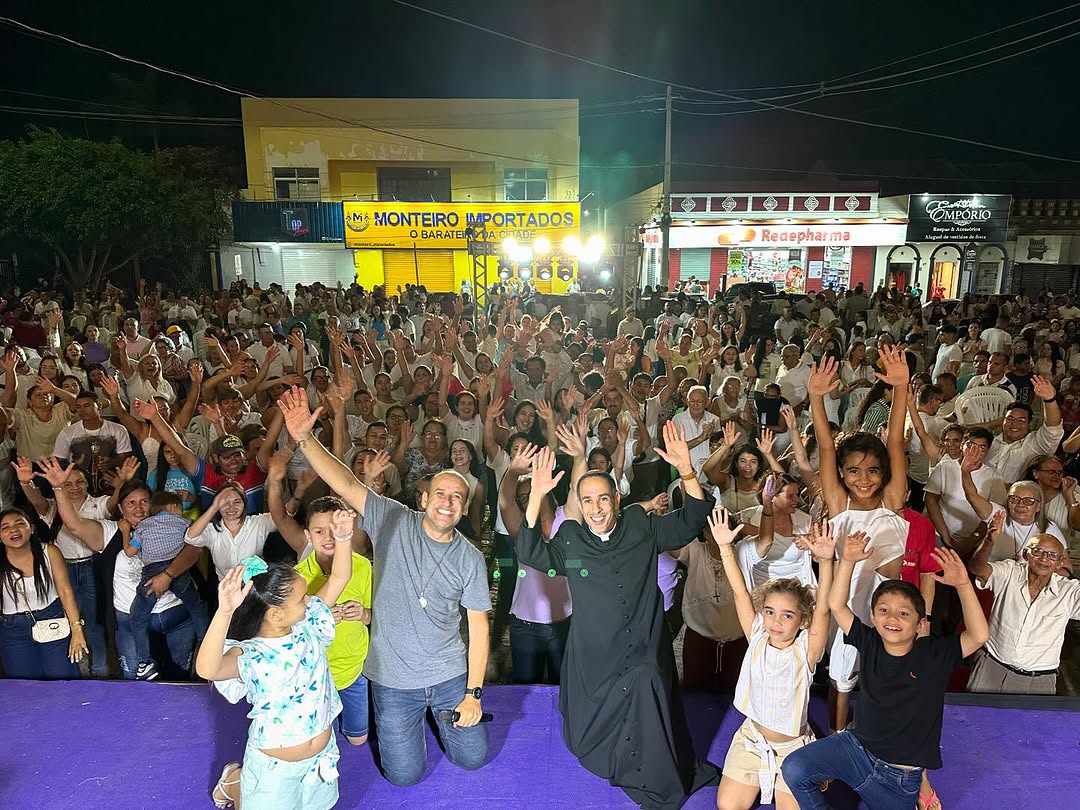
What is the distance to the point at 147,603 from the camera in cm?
417

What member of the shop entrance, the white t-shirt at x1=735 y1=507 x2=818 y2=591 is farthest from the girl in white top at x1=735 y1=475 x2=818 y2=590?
the shop entrance

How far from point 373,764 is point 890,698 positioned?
2.33m

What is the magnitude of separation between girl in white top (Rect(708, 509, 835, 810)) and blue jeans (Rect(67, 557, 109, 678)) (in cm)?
367

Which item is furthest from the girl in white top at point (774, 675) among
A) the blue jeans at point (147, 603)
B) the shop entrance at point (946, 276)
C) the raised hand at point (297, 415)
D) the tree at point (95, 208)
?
the shop entrance at point (946, 276)

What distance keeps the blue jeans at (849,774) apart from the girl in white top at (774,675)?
3.3 inches

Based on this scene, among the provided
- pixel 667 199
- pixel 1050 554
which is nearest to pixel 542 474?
pixel 1050 554

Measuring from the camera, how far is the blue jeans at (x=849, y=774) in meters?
2.90

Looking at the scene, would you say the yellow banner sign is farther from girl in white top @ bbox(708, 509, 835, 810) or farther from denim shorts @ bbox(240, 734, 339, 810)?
denim shorts @ bbox(240, 734, 339, 810)

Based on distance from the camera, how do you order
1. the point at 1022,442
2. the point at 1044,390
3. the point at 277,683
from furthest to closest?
the point at 1044,390 → the point at 1022,442 → the point at 277,683

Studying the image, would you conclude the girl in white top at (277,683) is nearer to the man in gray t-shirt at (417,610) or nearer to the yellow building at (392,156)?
the man in gray t-shirt at (417,610)

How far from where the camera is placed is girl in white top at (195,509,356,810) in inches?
107

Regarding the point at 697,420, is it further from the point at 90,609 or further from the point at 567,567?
the point at 90,609

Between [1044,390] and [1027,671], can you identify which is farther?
[1044,390]

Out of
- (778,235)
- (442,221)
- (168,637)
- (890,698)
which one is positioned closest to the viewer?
(890,698)
